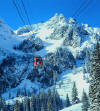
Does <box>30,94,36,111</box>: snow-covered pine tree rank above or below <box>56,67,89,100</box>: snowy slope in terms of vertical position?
below

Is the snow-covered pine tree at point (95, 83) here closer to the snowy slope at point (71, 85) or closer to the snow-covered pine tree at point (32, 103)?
the snow-covered pine tree at point (32, 103)

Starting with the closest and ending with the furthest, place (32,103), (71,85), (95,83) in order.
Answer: (95,83), (32,103), (71,85)

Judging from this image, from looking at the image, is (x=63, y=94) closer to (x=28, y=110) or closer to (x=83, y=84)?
(x=83, y=84)

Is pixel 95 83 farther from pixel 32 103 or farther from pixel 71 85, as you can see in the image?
pixel 71 85

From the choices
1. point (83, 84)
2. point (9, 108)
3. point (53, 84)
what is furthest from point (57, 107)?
point (53, 84)

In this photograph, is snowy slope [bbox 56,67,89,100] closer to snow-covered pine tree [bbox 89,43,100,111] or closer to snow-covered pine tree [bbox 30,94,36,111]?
snow-covered pine tree [bbox 30,94,36,111]

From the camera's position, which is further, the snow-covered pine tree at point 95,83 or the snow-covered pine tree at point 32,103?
the snow-covered pine tree at point 32,103

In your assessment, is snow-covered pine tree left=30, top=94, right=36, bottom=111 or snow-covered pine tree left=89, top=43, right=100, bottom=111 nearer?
snow-covered pine tree left=89, top=43, right=100, bottom=111

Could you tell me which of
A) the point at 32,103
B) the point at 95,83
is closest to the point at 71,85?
the point at 32,103

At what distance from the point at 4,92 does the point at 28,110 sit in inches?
3439

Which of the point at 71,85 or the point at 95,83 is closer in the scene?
the point at 95,83

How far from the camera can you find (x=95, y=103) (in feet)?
100

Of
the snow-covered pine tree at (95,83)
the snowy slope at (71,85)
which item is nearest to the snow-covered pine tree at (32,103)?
the snowy slope at (71,85)

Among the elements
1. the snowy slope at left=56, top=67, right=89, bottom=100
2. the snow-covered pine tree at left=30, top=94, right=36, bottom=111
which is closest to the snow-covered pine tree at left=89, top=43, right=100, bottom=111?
the snow-covered pine tree at left=30, top=94, right=36, bottom=111
